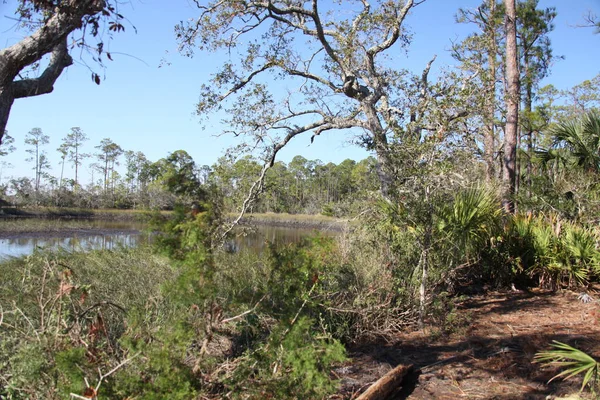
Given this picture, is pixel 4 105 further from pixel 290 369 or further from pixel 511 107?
pixel 511 107

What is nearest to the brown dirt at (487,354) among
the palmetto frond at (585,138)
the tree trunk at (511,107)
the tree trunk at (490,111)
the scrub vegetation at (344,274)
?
the scrub vegetation at (344,274)

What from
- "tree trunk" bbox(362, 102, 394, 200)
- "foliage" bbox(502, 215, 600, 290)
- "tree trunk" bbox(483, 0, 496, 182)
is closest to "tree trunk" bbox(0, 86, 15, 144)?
"tree trunk" bbox(362, 102, 394, 200)

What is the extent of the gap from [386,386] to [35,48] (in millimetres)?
3889

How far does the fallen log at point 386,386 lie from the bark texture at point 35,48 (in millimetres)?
3439

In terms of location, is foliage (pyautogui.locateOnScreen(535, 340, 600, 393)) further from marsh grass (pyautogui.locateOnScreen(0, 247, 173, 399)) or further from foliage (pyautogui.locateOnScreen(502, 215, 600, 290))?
foliage (pyautogui.locateOnScreen(502, 215, 600, 290))

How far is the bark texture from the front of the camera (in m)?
3.71

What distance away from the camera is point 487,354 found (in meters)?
5.27

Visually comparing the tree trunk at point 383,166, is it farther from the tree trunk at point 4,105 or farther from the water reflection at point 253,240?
the tree trunk at point 4,105

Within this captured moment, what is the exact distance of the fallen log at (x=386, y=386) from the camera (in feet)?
13.0

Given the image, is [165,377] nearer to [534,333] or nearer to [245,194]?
[534,333]

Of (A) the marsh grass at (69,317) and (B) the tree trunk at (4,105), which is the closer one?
(A) the marsh grass at (69,317)

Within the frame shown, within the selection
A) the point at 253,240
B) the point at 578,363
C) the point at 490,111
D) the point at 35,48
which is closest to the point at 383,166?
the point at 578,363

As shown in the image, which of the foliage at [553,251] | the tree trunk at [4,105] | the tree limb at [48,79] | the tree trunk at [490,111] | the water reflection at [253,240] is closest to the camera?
the tree trunk at [4,105]

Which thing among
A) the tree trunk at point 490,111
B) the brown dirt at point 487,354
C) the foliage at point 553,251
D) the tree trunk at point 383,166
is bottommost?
the brown dirt at point 487,354
